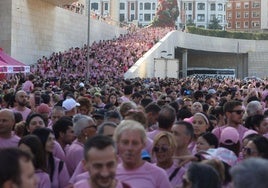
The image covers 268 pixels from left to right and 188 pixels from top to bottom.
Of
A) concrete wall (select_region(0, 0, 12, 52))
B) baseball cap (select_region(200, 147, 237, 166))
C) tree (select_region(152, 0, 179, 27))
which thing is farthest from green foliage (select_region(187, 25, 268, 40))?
baseball cap (select_region(200, 147, 237, 166))

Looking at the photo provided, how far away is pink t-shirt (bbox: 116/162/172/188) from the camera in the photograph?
5.12m

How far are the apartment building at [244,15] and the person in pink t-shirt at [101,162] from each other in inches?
5307

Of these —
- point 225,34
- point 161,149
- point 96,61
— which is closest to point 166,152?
point 161,149

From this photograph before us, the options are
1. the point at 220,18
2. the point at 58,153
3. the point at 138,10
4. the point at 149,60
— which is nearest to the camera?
the point at 58,153

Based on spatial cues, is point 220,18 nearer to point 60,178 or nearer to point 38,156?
point 60,178

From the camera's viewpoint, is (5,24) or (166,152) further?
(5,24)

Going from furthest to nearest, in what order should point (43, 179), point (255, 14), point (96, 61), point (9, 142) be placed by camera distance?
point (255, 14), point (96, 61), point (9, 142), point (43, 179)

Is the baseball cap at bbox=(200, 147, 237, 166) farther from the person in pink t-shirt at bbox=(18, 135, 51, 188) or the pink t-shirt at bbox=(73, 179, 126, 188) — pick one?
the person in pink t-shirt at bbox=(18, 135, 51, 188)

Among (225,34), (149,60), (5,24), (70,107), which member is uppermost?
(225,34)

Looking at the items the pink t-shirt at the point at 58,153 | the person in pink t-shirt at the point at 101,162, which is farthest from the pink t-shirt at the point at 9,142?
the person in pink t-shirt at the point at 101,162

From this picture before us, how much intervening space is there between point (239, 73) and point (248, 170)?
8656cm

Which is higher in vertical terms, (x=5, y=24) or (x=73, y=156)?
(x=5, y=24)

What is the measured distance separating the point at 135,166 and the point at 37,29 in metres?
38.1

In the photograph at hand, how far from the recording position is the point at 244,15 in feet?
461
